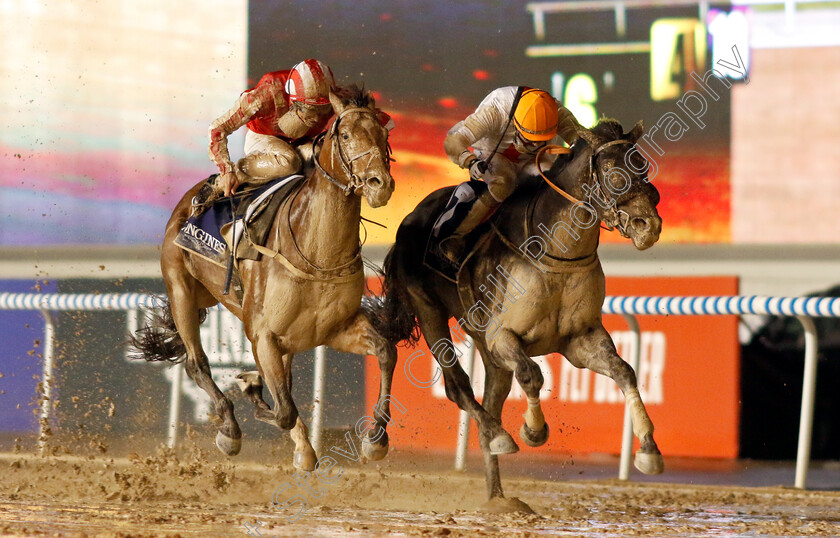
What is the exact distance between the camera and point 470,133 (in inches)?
206

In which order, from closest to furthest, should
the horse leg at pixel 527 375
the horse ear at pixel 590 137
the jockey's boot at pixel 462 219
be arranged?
the horse ear at pixel 590 137
the horse leg at pixel 527 375
the jockey's boot at pixel 462 219

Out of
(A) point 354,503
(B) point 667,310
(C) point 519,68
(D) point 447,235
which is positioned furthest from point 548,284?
(C) point 519,68

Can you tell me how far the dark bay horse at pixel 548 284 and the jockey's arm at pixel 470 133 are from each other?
12.3 inches

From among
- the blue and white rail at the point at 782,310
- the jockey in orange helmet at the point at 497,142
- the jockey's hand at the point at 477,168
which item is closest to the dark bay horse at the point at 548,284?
the jockey in orange helmet at the point at 497,142

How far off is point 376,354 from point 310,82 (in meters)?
1.26

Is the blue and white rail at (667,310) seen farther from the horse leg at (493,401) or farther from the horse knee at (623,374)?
the horse knee at (623,374)

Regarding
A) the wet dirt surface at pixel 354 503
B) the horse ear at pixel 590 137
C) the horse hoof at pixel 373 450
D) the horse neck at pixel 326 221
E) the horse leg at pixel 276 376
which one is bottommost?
the wet dirt surface at pixel 354 503

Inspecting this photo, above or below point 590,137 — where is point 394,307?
below

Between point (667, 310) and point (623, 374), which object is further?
point (667, 310)

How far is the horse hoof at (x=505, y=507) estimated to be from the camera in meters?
5.42

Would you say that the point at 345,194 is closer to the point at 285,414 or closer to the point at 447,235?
the point at 447,235

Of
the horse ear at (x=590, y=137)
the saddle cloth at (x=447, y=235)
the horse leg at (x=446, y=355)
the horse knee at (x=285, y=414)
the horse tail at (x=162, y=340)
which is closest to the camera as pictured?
the horse ear at (x=590, y=137)

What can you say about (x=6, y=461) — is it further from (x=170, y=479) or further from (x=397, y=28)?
(x=397, y=28)

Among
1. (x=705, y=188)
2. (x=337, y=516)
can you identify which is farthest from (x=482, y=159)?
(x=705, y=188)
